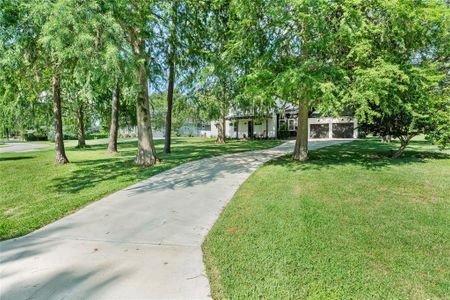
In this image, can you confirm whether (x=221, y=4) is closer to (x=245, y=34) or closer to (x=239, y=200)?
(x=245, y=34)

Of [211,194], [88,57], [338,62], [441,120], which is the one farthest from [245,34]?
[441,120]

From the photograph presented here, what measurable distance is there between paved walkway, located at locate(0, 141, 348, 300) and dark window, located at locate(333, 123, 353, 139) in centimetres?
2893

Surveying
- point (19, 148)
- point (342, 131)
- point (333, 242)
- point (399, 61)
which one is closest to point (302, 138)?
point (399, 61)

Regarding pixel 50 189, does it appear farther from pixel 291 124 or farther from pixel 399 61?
pixel 291 124

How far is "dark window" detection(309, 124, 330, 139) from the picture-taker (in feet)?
108

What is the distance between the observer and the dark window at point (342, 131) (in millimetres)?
31891

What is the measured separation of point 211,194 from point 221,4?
8.51m

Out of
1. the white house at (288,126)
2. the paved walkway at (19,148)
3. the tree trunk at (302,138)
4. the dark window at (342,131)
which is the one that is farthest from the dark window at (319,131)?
the paved walkway at (19,148)

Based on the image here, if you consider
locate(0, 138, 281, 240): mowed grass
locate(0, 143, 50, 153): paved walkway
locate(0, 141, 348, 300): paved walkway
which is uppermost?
locate(0, 143, 50, 153): paved walkway

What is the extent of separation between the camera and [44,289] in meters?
3.05

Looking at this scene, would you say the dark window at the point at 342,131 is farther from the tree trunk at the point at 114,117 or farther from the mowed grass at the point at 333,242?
the mowed grass at the point at 333,242

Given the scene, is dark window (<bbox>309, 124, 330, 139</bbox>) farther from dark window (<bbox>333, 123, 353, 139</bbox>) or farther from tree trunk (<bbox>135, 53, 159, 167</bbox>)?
tree trunk (<bbox>135, 53, 159, 167</bbox>)

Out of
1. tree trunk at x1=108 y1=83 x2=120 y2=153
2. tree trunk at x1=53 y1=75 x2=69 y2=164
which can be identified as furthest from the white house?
tree trunk at x1=53 y1=75 x2=69 y2=164

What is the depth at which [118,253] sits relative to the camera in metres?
3.88
